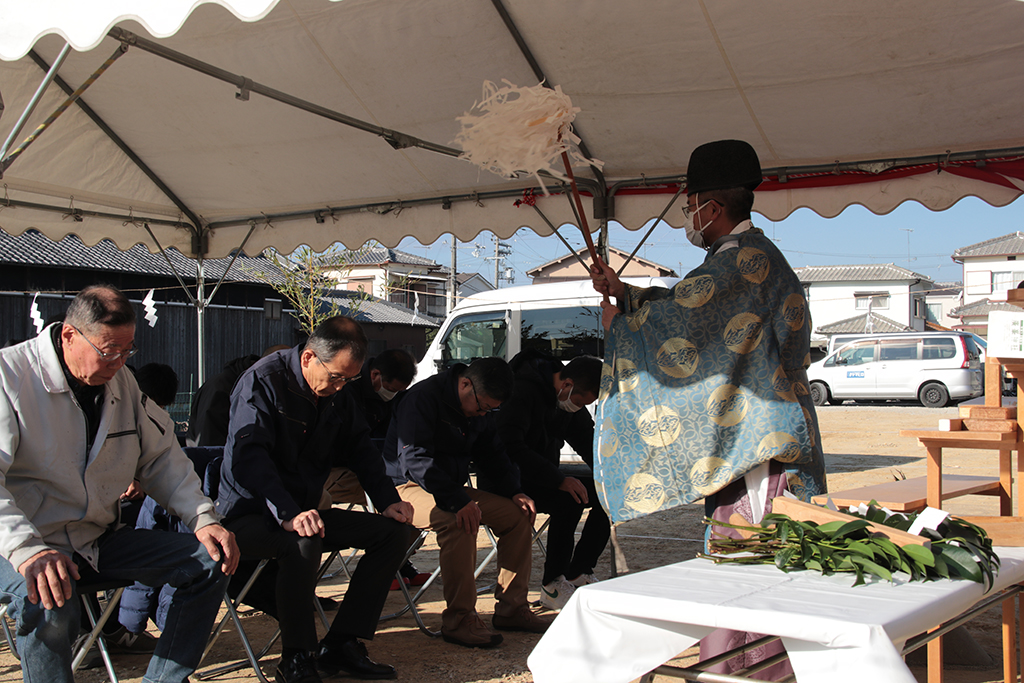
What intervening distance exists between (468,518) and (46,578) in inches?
70.6

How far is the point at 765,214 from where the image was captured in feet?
16.4

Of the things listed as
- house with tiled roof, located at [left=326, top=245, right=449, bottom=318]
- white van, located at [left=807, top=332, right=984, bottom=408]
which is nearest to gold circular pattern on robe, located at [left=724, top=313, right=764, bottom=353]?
white van, located at [left=807, top=332, right=984, bottom=408]

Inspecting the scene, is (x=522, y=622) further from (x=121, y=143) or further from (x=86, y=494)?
(x=121, y=143)

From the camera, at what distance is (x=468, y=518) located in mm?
3561

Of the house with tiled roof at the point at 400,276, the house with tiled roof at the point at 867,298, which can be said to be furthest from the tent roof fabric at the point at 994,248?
the house with tiled roof at the point at 400,276

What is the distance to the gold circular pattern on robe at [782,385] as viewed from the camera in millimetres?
2070

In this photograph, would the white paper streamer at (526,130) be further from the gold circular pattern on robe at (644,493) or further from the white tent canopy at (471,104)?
the white tent canopy at (471,104)

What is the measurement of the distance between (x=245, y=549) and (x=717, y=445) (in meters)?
1.83

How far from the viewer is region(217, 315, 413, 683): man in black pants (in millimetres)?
2994

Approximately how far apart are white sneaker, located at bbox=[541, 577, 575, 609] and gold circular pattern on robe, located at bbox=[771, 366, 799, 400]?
2356 millimetres

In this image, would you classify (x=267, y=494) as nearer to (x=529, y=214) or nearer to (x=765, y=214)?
(x=529, y=214)

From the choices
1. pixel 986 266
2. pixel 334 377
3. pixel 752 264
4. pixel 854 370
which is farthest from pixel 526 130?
pixel 986 266

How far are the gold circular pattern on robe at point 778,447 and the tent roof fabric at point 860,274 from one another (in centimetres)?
4149

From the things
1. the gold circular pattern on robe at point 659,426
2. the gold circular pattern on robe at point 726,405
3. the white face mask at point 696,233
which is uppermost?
the white face mask at point 696,233
